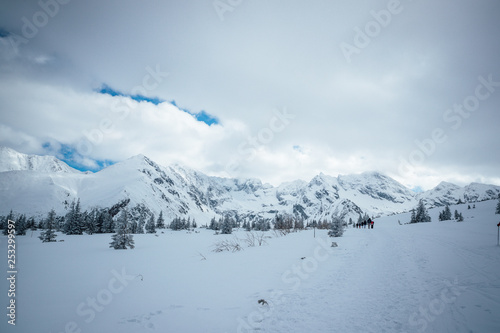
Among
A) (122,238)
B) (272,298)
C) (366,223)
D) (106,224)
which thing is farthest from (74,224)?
(366,223)

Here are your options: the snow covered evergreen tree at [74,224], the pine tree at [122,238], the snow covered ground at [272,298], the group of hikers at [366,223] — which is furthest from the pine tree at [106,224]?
the group of hikers at [366,223]

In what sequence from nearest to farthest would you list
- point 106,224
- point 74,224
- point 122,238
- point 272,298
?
1. point 272,298
2. point 122,238
3. point 74,224
4. point 106,224

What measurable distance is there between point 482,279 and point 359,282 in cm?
357

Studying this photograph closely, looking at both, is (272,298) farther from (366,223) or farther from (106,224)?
(366,223)

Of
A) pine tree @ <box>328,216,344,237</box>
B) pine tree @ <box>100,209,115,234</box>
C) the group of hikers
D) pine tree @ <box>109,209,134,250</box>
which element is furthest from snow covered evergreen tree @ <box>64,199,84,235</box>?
the group of hikers

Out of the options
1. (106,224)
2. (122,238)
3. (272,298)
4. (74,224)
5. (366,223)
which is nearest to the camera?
(272,298)

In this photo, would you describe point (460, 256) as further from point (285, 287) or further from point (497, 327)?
point (285, 287)

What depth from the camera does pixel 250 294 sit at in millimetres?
5809

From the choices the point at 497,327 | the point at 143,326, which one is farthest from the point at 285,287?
the point at 497,327

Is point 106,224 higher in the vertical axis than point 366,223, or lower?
lower

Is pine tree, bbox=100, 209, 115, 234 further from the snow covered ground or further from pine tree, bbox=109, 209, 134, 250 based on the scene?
the snow covered ground

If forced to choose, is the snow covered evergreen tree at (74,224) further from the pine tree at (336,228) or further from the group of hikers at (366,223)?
the group of hikers at (366,223)

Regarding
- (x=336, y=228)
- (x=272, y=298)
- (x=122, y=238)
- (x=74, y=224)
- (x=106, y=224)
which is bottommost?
(x=106, y=224)

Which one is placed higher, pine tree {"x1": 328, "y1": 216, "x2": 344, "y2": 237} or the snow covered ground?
the snow covered ground
